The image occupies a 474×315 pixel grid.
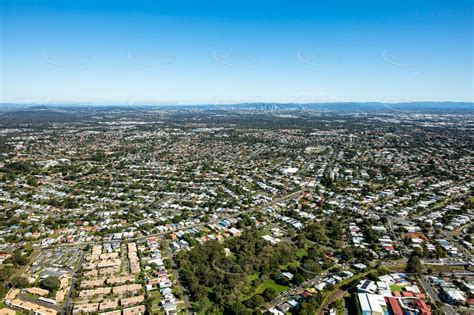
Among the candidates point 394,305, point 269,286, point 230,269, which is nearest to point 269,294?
point 269,286

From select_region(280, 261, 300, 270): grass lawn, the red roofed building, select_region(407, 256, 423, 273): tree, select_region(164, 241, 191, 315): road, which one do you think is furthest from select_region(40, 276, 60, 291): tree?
select_region(407, 256, 423, 273): tree

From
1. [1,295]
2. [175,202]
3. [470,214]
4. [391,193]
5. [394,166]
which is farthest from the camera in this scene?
[394,166]

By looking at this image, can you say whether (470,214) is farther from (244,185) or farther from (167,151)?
(167,151)

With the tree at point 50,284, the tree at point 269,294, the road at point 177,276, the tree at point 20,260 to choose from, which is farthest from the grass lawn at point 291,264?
the tree at point 20,260

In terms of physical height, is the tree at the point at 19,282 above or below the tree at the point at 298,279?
above

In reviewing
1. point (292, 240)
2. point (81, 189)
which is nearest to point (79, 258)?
point (292, 240)

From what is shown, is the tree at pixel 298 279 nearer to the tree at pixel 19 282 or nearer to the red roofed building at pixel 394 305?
the red roofed building at pixel 394 305

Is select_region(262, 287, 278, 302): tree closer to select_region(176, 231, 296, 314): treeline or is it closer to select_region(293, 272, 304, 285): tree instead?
select_region(176, 231, 296, 314): treeline
